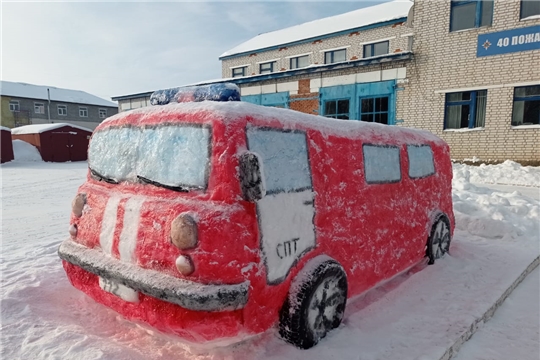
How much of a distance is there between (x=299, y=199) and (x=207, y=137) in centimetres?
78

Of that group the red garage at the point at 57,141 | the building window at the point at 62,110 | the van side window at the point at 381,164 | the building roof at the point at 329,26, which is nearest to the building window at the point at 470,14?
the building roof at the point at 329,26

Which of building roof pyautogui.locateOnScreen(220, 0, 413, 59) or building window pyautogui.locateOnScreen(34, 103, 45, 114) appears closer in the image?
building roof pyautogui.locateOnScreen(220, 0, 413, 59)

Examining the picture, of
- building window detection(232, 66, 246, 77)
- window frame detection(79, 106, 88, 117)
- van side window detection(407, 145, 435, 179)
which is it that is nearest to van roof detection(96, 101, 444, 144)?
van side window detection(407, 145, 435, 179)

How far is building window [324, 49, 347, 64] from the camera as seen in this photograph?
22175 millimetres

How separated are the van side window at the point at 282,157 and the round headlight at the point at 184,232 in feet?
1.75

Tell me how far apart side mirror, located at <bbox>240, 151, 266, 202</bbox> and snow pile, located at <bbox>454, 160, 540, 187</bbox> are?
34.4 feet

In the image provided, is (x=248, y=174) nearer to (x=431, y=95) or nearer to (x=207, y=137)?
(x=207, y=137)

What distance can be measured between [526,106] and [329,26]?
14782 mm

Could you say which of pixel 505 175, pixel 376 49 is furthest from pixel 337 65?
pixel 505 175

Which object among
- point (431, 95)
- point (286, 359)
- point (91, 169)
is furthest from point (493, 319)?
point (431, 95)

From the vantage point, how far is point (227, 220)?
82.0 inches

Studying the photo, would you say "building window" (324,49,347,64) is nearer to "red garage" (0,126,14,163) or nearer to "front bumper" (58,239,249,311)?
"red garage" (0,126,14,163)

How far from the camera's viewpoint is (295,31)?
26.9m

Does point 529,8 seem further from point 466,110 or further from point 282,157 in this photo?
point 282,157
